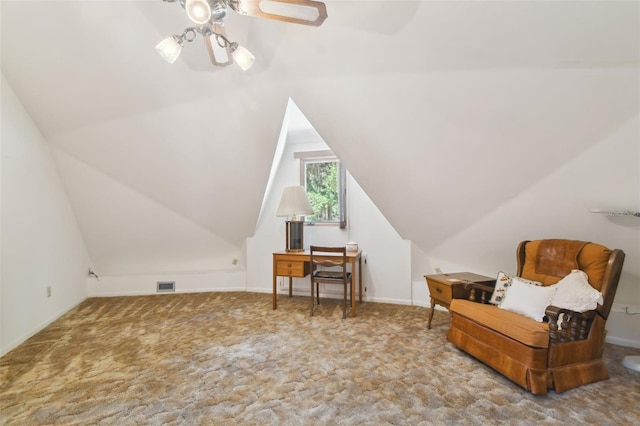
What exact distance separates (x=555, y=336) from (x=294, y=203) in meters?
2.66

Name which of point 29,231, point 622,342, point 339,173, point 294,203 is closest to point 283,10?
point 294,203

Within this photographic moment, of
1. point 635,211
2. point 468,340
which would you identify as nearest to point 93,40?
point 468,340

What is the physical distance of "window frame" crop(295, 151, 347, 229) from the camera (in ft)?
13.0

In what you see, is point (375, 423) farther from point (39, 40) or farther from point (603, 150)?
point (39, 40)

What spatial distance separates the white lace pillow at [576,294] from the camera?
1974 mm

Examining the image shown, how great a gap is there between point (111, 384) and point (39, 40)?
8.51 feet

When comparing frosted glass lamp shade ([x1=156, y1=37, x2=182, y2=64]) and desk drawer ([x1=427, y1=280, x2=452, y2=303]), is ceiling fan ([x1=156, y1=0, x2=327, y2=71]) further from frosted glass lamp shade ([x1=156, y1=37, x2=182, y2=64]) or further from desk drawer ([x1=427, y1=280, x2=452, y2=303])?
desk drawer ([x1=427, y1=280, x2=452, y2=303])

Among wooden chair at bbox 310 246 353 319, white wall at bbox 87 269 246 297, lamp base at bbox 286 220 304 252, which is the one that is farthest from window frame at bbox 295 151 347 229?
white wall at bbox 87 269 246 297

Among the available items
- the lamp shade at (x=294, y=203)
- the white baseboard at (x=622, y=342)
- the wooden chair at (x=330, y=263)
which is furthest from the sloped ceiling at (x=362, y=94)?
the white baseboard at (x=622, y=342)

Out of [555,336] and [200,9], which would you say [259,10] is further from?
[555,336]

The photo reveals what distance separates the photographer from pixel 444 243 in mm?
3391

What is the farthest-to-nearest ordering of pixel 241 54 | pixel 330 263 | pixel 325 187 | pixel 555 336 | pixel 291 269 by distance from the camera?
pixel 325 187 < pixel 291 269 < pixel 330 263 < pixel 555 336 < pixel 241 54

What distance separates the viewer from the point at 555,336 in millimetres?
1922

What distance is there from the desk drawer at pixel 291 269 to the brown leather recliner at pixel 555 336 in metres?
1.77
